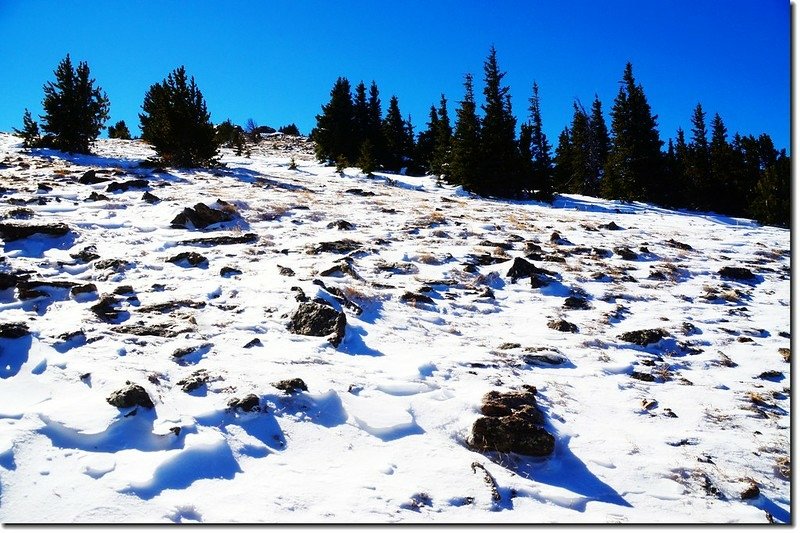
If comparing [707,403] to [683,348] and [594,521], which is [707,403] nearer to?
[683,348]

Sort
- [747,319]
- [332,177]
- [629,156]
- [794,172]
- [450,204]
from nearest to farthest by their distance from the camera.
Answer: [794,172] → [747,319] → [450,204] → [332,177] → [629,156]

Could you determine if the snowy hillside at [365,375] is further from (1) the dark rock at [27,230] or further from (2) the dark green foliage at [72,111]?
(2) the dark green foliage at [72,111]

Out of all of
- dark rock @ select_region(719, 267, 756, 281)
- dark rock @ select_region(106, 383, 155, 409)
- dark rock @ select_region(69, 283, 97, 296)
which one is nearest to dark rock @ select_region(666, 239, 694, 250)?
dark rock @ select_region(719, 267, 756, 281)

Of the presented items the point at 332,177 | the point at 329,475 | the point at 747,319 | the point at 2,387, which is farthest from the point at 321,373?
the point at 332,177

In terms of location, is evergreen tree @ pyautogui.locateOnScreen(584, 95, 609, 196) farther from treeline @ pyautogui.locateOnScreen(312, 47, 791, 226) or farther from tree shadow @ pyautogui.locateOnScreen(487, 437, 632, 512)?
tree shadow @ pyautogui.locateOnScreen(487, 437, 632, 512)

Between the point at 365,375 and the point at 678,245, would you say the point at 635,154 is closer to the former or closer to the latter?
the point at 678,245

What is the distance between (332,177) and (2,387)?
21.0 meters

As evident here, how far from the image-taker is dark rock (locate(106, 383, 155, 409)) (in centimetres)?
387

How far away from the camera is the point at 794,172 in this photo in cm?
466

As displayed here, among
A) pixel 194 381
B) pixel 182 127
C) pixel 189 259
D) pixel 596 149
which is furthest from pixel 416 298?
pixel 596 149

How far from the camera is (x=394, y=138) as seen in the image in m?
41.4

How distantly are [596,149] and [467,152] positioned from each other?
25407 millimetres

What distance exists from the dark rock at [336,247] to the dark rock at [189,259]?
7.39 ft

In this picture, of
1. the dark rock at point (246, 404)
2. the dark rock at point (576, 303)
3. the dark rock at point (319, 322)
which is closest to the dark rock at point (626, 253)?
the dark rock at point (576, 303)
